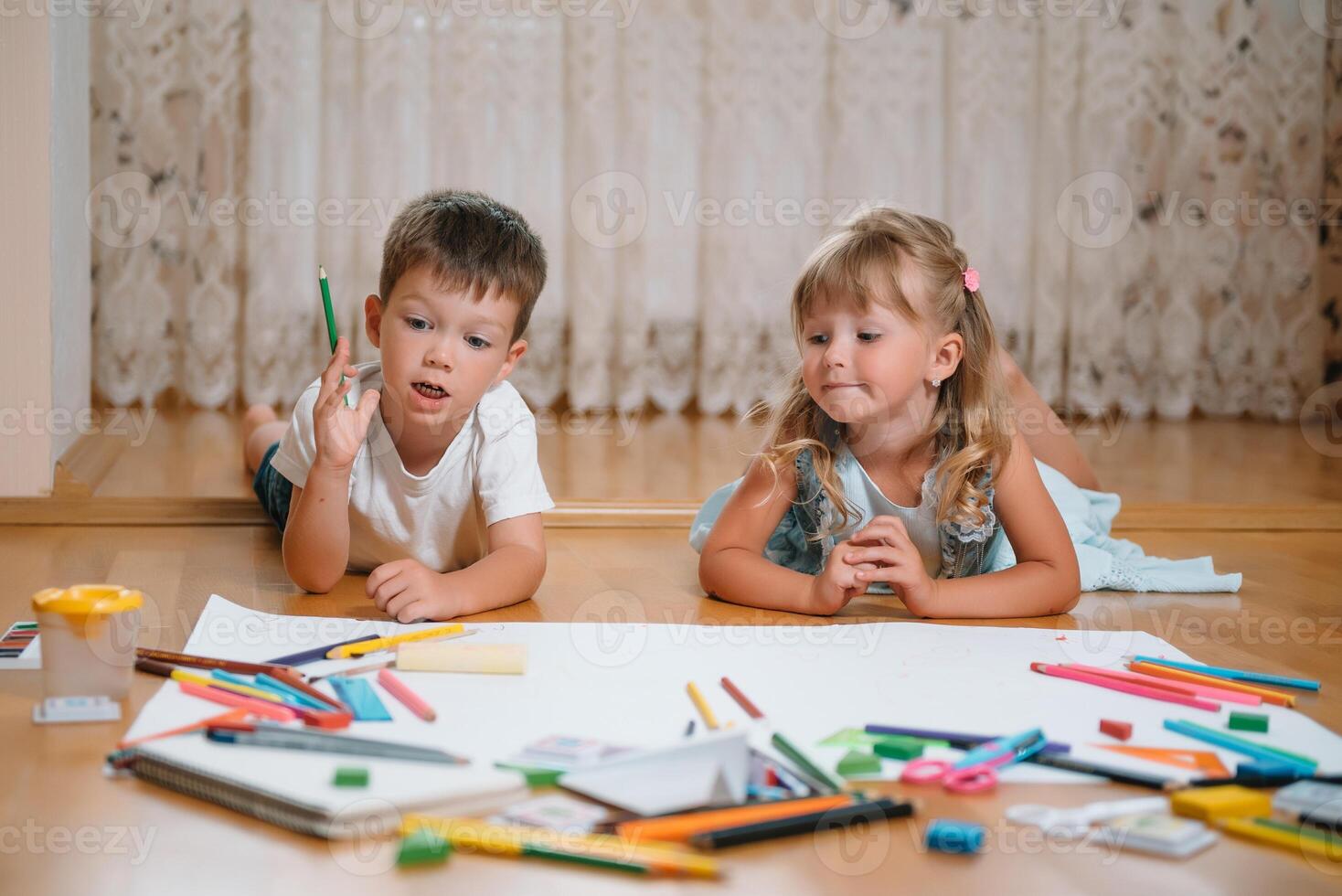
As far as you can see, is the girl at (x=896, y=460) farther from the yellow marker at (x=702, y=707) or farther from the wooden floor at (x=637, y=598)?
the yellow marker at (x=702, y=707)

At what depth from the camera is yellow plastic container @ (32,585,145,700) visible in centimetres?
84

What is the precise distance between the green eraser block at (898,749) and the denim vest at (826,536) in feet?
1.55

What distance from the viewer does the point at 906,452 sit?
4.42 ft

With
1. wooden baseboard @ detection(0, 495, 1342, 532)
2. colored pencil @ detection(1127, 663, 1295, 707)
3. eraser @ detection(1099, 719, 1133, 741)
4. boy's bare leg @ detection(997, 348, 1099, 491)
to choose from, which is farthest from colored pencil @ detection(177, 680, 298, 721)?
boy's bare leg @ detection(997, 348, 1099, 491)

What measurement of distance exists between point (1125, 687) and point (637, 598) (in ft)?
1.72

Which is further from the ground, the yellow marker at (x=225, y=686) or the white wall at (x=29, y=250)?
the white wall at (x=29, y=250)

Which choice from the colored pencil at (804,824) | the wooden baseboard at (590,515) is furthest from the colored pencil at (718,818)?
the wooden baseboard at (590,515)

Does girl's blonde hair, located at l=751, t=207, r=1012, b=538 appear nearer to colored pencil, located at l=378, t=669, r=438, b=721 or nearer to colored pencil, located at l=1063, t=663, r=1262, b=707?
colored pencil, located at l=1063, t=663, r=1262, b=707

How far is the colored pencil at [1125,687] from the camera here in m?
0.93

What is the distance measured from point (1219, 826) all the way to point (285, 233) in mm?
2457

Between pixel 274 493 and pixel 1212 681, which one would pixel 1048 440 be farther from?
pixel 274 493

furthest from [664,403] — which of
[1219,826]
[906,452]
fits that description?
[1219,826]

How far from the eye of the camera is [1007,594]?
1238 mm

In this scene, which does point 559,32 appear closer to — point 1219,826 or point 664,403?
point 664,403
